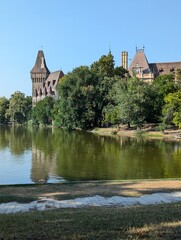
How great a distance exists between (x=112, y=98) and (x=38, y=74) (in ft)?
272

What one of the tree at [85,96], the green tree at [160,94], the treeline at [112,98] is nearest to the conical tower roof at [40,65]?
the treeline at [112,98]

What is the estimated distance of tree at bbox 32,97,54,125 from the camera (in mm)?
97850

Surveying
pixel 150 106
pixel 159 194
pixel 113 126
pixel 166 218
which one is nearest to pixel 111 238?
pixel 166 218

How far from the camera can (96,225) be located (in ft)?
22.7

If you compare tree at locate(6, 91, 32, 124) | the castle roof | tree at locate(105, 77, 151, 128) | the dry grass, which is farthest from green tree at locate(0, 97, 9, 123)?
the dry grass

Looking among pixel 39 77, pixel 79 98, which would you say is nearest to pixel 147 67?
pixel 79 98

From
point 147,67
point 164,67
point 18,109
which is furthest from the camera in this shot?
point 18,109

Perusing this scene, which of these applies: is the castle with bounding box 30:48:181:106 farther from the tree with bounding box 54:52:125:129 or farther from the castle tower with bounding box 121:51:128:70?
the tree with bounding box 54:52:125:129

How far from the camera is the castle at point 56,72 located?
8981cm

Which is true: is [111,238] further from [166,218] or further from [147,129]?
[147,129]

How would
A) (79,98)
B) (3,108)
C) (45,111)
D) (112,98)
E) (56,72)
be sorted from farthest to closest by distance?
(3,108) < (56,72) < (45,111) < (79,98) < (112,98)

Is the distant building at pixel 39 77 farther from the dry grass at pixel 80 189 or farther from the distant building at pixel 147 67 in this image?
the dry grass at pixel 80 189

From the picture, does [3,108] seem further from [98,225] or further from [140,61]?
[98,225]

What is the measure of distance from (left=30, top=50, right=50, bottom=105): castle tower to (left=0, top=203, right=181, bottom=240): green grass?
13301 cm
